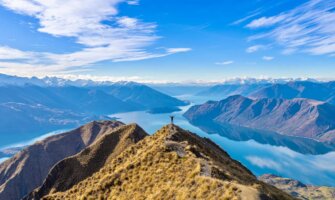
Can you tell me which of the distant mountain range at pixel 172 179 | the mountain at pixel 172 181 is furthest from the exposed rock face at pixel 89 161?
the mountain at pixel 172 181

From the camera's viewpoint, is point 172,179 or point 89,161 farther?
point 89,161

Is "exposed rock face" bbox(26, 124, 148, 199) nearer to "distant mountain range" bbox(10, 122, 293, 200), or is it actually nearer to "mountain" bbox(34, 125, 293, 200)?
"distant mountain range" bbox(10, 122, 293, 200)

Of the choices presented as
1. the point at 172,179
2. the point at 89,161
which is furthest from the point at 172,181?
the point at 89,161

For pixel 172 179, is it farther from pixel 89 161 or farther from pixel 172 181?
pixel 89 161

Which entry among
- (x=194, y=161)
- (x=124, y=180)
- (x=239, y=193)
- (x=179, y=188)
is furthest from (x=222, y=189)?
(x=124, y=180)

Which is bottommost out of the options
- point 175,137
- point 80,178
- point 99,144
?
point 80,178

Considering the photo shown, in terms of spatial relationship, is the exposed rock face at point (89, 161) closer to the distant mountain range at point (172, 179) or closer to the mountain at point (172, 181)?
the distant mountain range at point (172, 179)

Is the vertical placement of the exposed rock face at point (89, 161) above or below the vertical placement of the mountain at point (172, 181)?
below

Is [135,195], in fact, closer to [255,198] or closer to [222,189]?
[222,189]
